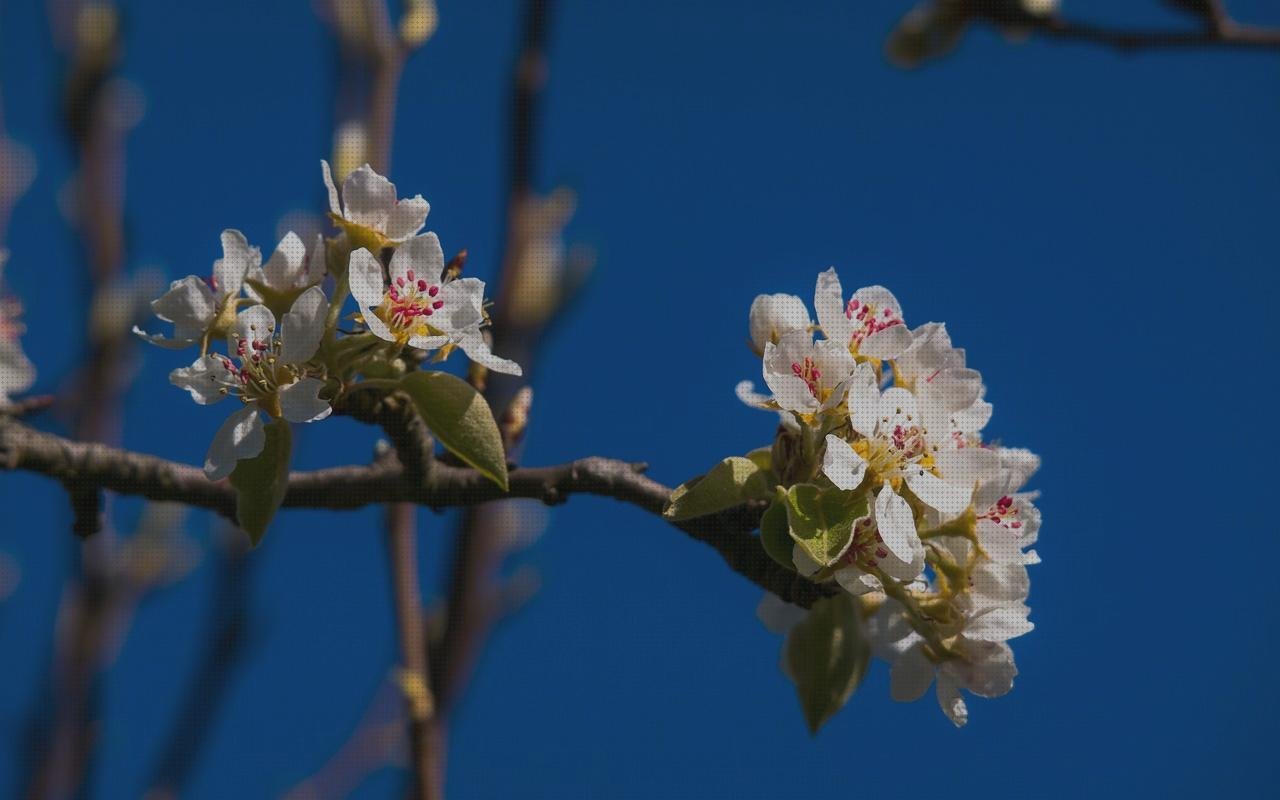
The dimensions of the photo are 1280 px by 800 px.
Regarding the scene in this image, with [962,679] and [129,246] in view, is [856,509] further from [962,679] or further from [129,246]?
[129,246]

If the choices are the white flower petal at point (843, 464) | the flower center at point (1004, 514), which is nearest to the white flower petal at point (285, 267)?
the white flower petal at point (843, 464)

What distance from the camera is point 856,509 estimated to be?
1.05 metres

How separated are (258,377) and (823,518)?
516 millimetres

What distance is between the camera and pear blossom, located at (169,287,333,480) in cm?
104

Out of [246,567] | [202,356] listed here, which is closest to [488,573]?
[246,567]

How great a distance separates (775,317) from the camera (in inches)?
46.9

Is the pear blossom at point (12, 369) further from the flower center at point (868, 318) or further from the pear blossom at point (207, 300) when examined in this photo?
the flower center at point (868, 318)

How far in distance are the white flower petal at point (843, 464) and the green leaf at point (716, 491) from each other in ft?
0.24

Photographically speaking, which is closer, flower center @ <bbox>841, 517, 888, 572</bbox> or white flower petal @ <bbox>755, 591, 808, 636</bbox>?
flower center @ <bbox>841, 517, 888, 572</bbox>

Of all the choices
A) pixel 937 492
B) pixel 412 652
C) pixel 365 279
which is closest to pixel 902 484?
pixel 937 492

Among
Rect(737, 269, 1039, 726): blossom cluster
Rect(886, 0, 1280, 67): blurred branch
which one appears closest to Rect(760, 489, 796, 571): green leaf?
Rect(737, 269, 1039, 726): blossom cluster

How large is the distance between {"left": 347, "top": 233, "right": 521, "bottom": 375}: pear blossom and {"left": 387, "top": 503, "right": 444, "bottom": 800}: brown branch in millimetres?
607

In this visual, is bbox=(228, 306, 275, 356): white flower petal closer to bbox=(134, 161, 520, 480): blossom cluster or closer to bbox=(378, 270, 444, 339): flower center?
bbox=(134, 161, 520, 480): blossom cluster

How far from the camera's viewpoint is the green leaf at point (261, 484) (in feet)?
3.49
